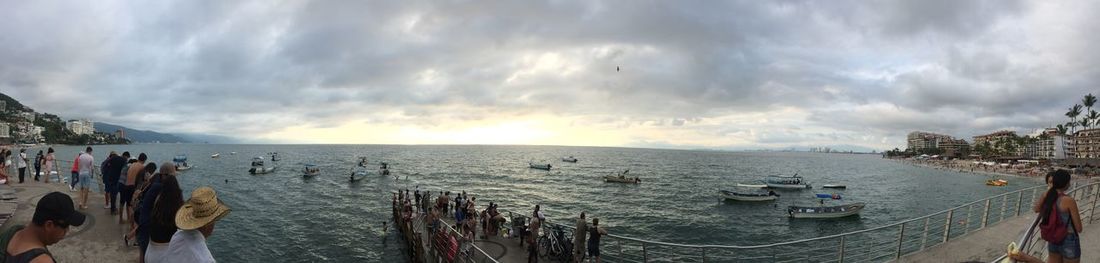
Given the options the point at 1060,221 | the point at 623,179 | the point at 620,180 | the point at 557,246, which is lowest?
the point at 620,180

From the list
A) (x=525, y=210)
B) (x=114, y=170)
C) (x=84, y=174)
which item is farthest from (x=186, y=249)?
(x=525, y=210)

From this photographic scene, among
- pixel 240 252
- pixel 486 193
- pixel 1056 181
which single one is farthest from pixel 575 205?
pixel 1056 181

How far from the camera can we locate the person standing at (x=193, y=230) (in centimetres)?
377

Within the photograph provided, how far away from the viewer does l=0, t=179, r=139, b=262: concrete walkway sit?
29.9 feet

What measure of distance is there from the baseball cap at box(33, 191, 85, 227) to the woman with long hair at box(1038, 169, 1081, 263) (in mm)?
9818

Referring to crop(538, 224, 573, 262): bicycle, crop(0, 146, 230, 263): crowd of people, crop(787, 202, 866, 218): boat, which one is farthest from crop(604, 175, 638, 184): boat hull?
crop(0, 146, 230, 263): crowd of people

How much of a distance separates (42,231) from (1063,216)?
1011 cm

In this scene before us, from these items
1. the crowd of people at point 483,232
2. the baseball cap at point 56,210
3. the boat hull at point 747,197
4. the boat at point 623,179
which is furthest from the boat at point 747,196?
the baseball cap at point 56,210

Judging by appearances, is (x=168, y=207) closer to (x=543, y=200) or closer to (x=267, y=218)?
(x=267, y=218)

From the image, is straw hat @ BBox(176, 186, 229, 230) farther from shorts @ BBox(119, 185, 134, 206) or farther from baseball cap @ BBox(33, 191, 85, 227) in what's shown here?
shorts @ BBox(119, 185, 134, 206)

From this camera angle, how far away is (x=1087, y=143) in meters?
126

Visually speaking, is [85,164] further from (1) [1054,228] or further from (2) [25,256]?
(1) [1054,228]

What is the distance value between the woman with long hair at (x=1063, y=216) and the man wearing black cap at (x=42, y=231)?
386 inches

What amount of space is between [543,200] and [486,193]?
27.9ft
